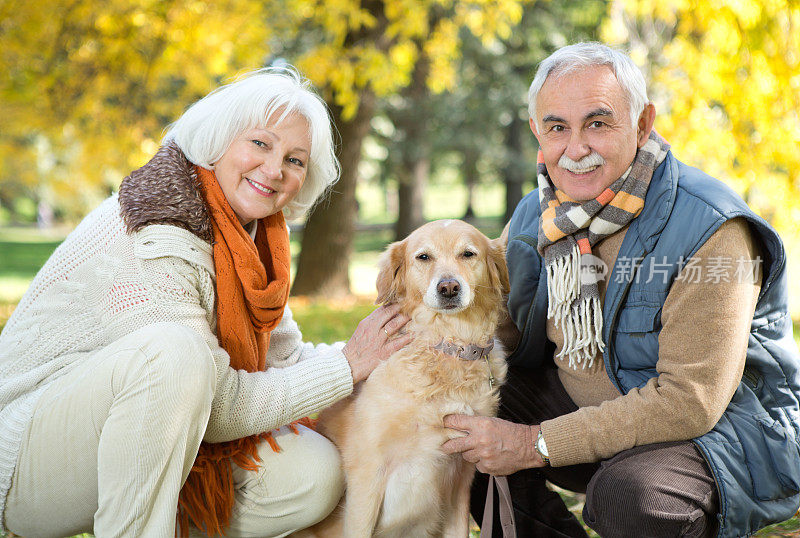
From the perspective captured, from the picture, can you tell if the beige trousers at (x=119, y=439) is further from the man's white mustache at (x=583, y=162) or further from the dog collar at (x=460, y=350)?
A: the man's white mustache at (x=583, y=162)

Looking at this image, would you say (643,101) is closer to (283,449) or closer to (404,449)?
(404,449)

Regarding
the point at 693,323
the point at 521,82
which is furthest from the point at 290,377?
the point at 521,82

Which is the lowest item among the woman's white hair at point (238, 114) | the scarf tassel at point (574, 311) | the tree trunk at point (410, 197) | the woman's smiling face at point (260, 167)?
the tree trunk at point (410, 197)

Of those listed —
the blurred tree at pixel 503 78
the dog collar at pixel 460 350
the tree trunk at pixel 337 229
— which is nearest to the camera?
the dog collar at pixel 460 350

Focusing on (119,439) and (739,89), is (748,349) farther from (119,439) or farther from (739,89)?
(739,89)

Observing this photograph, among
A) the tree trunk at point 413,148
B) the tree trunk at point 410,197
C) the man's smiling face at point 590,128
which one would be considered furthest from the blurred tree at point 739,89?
the tree trunk at point 410,197

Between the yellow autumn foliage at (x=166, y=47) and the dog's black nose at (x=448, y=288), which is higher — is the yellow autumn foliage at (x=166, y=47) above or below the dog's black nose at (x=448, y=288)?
above

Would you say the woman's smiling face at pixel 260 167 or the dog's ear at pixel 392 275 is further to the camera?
the dog's ear at pixel 392 275

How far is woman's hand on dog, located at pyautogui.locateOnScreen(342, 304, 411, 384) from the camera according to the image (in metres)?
2.40

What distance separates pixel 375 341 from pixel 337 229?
588cm

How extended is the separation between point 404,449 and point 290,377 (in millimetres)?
493

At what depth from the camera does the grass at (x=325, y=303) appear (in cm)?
316

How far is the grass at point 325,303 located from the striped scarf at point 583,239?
36.2 inches

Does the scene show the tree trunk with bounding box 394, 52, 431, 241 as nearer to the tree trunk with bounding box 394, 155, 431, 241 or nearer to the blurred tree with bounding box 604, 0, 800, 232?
the tree trunk with bounding box 394, 155, 431, 241
